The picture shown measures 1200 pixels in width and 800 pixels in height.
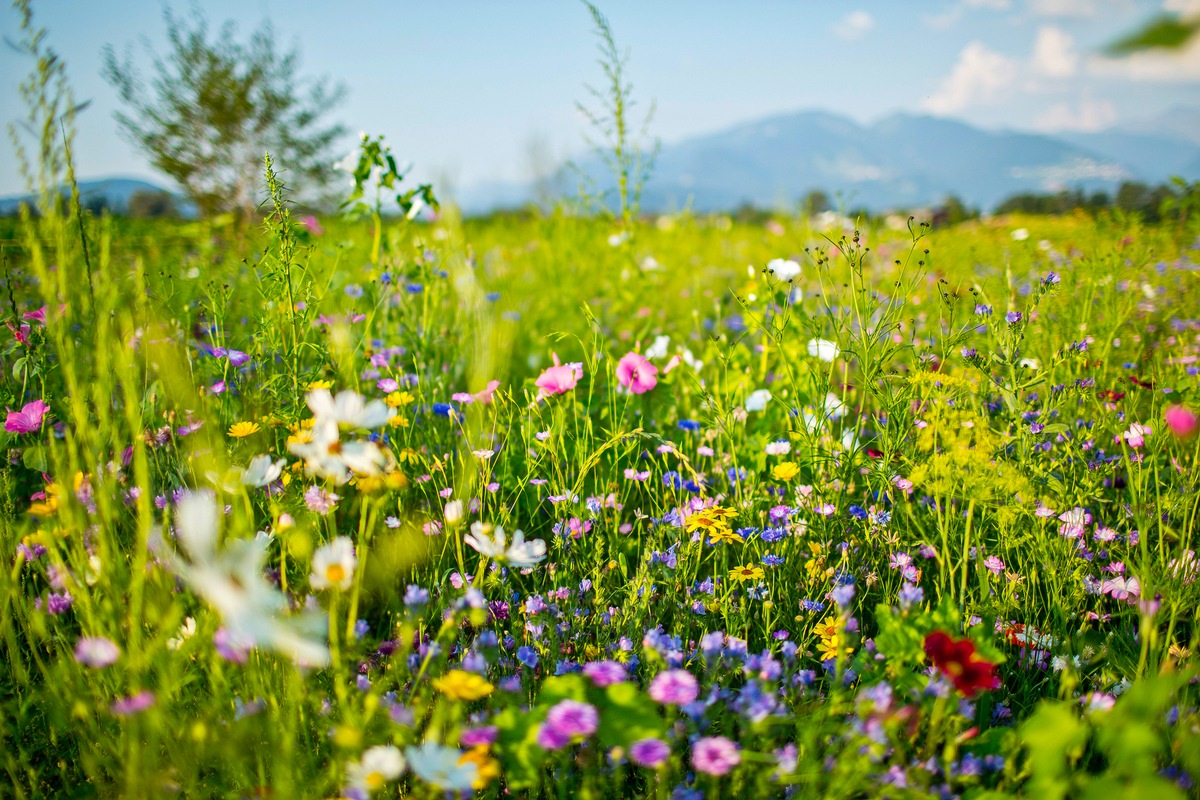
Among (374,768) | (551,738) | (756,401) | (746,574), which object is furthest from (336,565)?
(756,401)

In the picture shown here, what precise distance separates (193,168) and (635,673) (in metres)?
8.08

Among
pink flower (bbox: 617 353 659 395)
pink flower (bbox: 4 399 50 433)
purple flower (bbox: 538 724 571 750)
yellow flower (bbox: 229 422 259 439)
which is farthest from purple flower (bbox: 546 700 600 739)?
pink flower (bbox: 4 399 50 433)

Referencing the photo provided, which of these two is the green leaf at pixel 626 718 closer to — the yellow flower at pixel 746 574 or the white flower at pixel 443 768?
the white flower at pixel 443 768

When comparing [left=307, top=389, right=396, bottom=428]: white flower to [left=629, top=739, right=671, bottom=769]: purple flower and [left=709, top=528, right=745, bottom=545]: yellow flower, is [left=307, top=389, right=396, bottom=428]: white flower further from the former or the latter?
[left=709, top=528, right=745, bottom=545]: yellow flower

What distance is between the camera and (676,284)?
4.64 m

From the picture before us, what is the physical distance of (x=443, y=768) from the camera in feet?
2.53

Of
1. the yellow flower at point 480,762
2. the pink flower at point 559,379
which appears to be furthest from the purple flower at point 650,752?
the pink flower at point 559,379

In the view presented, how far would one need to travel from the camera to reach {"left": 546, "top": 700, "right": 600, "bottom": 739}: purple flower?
0.79 meters

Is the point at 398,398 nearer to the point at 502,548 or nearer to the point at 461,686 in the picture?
the point at 502,548

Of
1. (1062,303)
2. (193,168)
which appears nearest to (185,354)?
(1062,303)

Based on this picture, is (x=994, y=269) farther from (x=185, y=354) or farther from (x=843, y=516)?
(x=185, y=354)

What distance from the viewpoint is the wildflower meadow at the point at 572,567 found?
0.86 m

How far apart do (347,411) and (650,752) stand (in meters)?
0.61

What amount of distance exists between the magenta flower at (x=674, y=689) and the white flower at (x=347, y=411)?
518 millimetres
